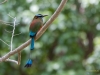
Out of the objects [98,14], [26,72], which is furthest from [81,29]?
[26,72]

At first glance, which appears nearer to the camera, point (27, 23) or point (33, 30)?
point (33, 30)

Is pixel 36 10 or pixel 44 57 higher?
pixel 36 10

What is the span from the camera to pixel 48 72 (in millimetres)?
3848

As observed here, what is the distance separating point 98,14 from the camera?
412cm

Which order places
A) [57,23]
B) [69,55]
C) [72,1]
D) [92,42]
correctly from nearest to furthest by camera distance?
[57,23], [69,55], [72,1], [92,42]

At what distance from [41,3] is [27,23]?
1.00ft

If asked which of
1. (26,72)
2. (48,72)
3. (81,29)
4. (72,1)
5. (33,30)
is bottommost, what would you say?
(33,30)

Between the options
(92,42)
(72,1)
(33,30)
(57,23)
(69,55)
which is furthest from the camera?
(92,42)

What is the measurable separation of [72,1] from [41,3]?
1.78 feet

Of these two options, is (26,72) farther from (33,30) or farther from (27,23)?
(33,30)

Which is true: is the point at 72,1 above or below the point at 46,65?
above

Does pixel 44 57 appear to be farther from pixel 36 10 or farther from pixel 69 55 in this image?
pixel 36 10

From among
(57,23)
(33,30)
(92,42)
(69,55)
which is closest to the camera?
(33,30)

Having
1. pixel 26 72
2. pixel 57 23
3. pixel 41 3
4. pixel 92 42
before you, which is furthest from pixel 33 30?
pixel 92 42
